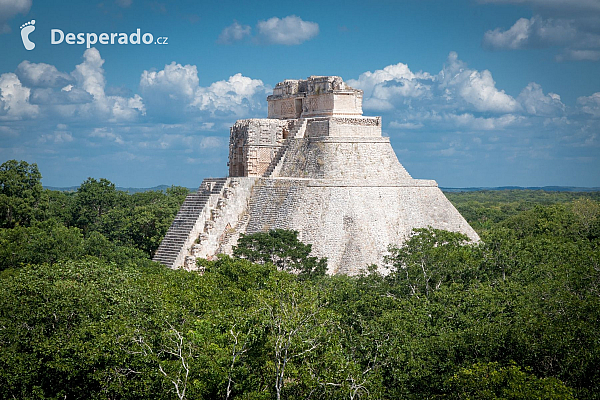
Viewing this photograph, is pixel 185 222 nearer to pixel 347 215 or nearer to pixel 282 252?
pixel 282 252

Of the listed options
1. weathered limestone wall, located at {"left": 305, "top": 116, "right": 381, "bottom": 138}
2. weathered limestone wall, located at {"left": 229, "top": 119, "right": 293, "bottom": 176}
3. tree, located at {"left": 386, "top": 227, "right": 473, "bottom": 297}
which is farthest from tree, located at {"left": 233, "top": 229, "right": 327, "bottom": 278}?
weathered limestone wall, located at {"left": 229, "top": 119, "right": 293, "bottom": 176}

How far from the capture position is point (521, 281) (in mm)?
22547

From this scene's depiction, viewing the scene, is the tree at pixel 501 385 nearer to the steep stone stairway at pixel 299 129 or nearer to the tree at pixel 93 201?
the steep stone stairway at pixel 299 129

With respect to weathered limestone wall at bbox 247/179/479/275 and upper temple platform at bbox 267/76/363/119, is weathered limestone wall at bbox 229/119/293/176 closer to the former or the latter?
upper temple platform at bbox 267/76/363/119

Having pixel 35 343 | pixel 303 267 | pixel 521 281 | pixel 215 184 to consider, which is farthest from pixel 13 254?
pixel 521 281

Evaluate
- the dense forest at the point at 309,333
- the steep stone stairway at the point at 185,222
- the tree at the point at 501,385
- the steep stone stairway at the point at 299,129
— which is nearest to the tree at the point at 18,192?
the steep stone stairway at the point at 185,222

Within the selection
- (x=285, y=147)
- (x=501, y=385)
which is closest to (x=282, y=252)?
(x=285, y=147)

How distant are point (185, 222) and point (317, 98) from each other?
853 cm

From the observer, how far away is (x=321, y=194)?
1206 inches

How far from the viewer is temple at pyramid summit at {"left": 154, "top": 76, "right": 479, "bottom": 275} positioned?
29875 mm

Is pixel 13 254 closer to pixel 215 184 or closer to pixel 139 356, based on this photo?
pixel 215 184

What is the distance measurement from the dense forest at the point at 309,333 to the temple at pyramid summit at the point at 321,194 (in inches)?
232

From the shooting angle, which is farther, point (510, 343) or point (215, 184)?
point (215, 184)

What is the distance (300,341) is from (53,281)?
285 inches
